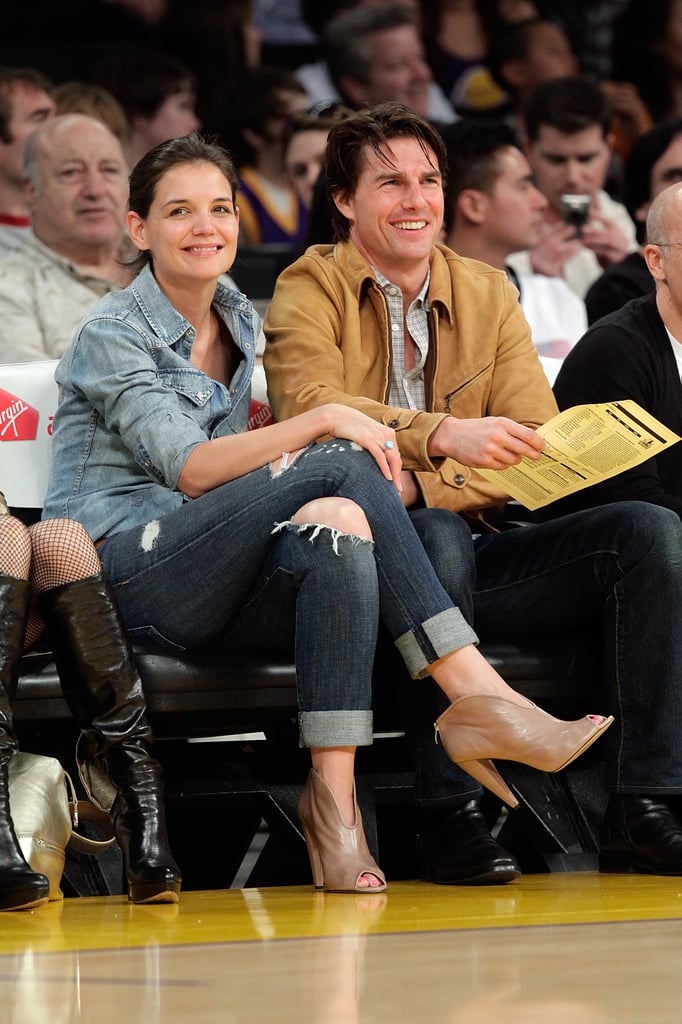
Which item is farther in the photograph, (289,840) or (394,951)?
(289,840)

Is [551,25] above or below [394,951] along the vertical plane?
above

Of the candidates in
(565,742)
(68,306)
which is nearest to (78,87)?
(68,306)

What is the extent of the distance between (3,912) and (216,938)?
1.24ft

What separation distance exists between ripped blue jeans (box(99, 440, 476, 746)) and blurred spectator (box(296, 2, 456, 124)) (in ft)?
13.7

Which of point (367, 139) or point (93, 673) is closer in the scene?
point (93, 673)

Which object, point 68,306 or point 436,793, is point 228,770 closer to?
point 436,793

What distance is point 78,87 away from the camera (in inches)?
204

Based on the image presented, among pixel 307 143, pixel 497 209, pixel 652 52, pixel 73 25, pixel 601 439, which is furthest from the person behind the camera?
pixel 652 52

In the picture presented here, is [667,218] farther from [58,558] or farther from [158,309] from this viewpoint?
[58,558]

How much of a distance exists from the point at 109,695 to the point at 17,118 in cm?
320

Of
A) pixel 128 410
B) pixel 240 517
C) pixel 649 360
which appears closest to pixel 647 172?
pixel 649 360

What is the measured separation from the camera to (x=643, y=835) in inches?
106

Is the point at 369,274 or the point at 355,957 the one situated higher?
the point at 369,274

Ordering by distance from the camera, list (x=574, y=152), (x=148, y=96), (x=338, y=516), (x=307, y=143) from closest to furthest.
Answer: (x=338, y=516) < (x=307, y=143) < (x=574, y=152) < (x=148, y=96)
